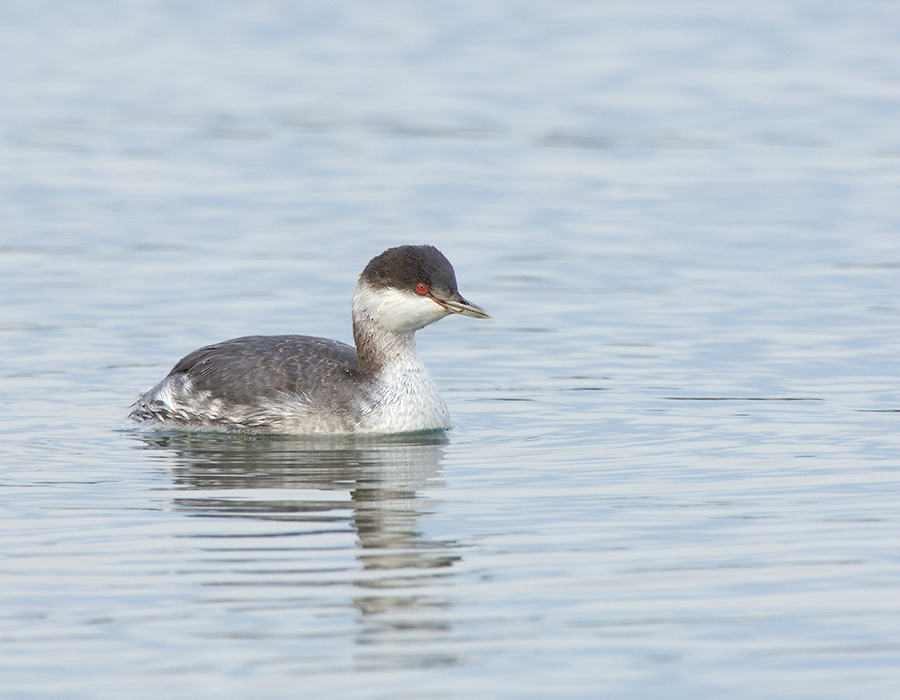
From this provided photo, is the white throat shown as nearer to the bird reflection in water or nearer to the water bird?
the water bird

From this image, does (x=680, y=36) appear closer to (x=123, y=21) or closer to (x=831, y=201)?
(x=123, y=21)

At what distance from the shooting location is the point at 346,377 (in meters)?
12.8

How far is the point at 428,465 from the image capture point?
37.6 ft

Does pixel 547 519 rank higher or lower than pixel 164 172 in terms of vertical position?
lower

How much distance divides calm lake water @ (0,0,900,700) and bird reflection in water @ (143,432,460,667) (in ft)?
0.12

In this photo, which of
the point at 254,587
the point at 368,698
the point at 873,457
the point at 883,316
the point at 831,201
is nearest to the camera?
the point at 368,698

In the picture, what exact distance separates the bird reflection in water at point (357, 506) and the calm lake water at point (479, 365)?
0.04 m

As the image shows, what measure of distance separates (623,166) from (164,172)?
6338 millimetres

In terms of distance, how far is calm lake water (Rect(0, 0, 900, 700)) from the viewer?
7664mm

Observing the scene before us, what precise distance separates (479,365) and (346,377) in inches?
95.4

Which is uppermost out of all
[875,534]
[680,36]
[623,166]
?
[680,36]

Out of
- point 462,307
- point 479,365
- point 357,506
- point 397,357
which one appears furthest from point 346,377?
point 357,506

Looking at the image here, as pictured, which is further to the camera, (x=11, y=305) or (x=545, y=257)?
(x=545, y=257)

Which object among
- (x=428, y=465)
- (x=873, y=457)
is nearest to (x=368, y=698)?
(x=428, y=465)
